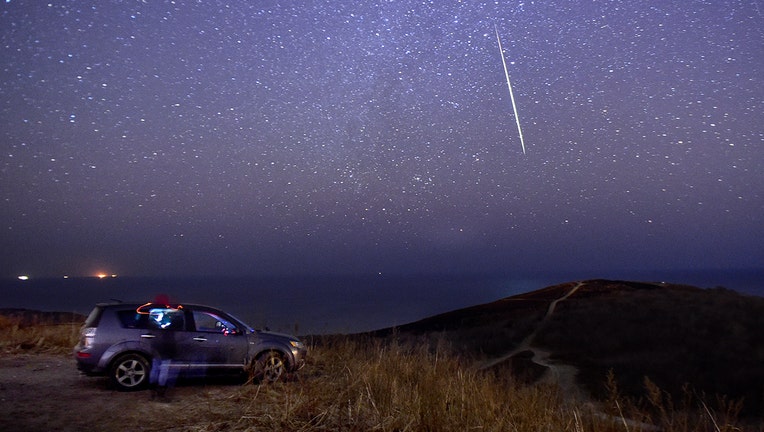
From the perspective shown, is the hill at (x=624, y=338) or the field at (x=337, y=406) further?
the hill at (x=624, y=338)

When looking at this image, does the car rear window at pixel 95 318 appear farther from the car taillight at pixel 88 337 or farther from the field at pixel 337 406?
the field at pixel 337 406

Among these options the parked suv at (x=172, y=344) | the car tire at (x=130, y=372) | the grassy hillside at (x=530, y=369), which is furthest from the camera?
the parked suv at (x=172, y=344)

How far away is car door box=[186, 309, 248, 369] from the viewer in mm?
11734

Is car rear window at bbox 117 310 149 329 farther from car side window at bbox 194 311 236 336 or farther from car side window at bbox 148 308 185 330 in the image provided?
car side window at bbox 194 311 236 336

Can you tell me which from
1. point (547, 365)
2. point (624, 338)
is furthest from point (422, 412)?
point (624, 338)

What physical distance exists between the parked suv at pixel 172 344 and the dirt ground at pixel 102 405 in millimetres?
413

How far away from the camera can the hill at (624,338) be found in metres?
23.3

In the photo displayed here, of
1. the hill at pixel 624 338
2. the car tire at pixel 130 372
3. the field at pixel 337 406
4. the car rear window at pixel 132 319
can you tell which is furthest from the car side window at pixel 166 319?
the hill at pixel 624 338

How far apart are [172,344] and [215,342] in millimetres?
809

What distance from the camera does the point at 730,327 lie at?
101 ft

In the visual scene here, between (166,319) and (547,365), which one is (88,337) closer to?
(166,319)

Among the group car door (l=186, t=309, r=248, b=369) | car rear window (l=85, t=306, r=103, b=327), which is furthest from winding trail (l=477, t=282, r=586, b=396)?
car rear window (l=85, t=306, r=103, b=327)

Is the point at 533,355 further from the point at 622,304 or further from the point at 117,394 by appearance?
the point at 117,394

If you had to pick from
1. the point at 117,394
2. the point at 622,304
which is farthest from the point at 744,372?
the point at 117,394
